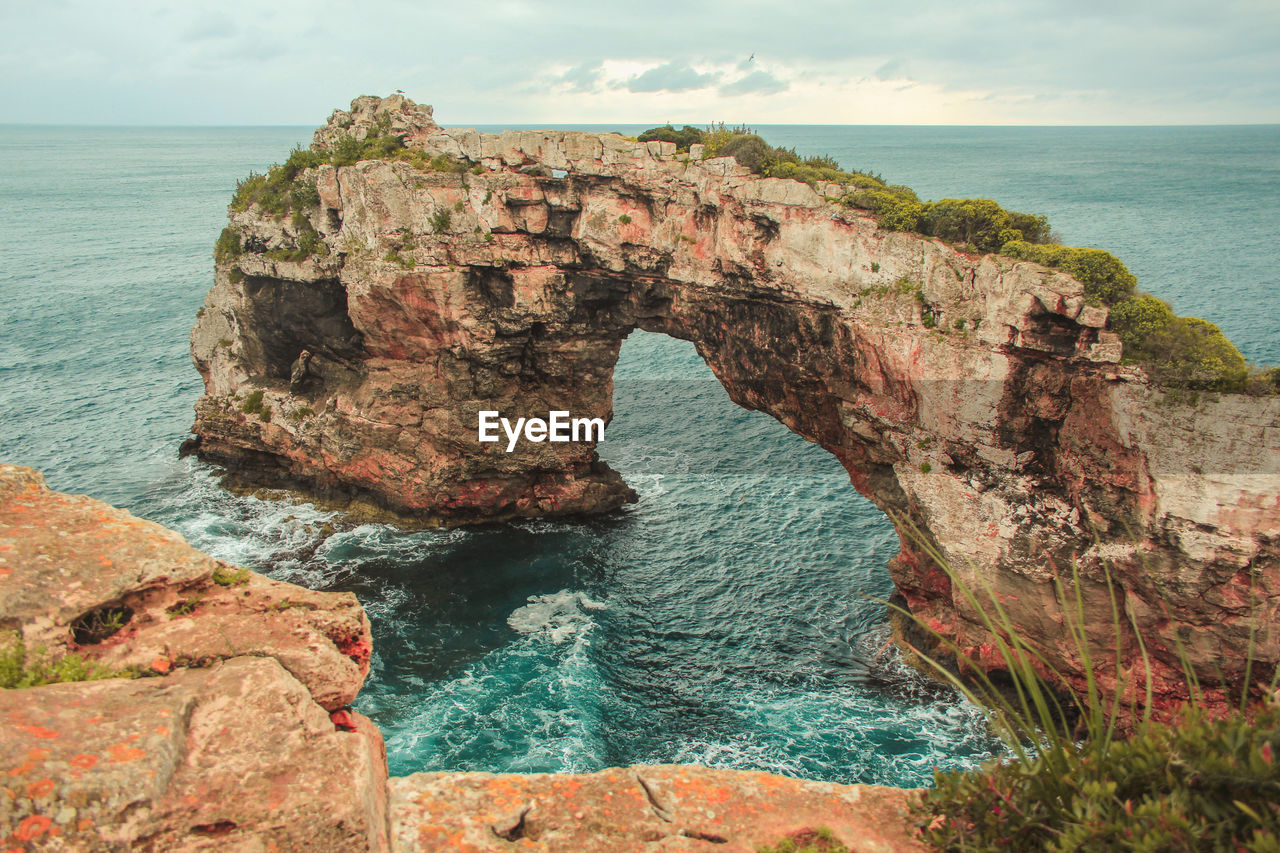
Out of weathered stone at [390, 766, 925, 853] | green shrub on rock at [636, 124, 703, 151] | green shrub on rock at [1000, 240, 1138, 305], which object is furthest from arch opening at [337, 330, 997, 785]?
green shrub on rock at [636, 124, 703, 151]

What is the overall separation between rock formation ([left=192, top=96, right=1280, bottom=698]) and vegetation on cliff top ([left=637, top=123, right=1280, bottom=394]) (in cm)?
66

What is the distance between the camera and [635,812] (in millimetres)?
13719

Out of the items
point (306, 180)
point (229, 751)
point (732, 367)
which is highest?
point (306, 180)

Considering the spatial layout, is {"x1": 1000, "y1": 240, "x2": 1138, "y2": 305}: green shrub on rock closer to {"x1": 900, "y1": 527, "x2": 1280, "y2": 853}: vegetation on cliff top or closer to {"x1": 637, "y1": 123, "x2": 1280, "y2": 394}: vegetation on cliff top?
{"x1": 637, "y1": 123, "x2": 1280, "y2": 394}: vegetation on cliff top

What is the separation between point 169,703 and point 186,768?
0.97 metres

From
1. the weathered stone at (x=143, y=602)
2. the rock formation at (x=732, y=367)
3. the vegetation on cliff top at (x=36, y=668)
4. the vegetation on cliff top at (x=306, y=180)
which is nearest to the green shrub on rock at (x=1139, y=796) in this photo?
the rock formation at (x=732, y=367)

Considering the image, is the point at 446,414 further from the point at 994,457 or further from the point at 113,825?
the point at 113,825

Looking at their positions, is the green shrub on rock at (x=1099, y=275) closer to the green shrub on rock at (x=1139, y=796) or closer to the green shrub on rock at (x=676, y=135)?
the green shrub on rock at (x=1139, y=796)

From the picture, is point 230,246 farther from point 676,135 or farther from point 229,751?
point 229,751

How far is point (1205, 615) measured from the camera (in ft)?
83.6

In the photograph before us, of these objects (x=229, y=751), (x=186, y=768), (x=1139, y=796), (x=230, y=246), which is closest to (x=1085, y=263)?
(x=1139, y=796)

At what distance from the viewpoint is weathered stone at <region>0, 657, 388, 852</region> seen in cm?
872

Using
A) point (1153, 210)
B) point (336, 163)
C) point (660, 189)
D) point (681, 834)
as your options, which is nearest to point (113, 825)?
point (681, 834)

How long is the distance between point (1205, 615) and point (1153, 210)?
11835 centimetres
